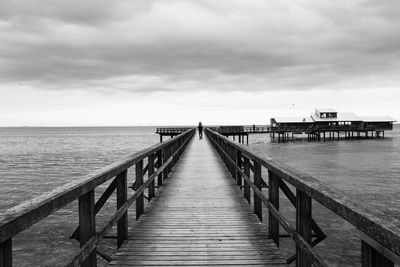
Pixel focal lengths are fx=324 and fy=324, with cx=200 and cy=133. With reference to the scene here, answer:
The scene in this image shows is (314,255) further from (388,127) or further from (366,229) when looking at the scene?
(388,127)

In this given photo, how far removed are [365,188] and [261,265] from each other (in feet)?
52.5

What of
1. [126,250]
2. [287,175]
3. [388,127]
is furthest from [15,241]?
[388,127]

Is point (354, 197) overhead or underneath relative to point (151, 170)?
overhead

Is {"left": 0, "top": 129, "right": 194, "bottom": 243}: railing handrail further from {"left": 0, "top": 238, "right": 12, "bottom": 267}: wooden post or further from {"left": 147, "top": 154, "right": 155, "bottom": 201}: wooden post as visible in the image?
{"left": 147, "top": 154, "right": 155, "bottom": 201}: wooden post

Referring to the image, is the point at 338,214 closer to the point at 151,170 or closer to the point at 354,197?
the point at 354,197

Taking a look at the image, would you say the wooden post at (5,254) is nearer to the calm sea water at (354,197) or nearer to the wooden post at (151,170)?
the calm sea water at (354,197)

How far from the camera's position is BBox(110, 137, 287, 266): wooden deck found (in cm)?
365

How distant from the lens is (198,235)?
4.46m

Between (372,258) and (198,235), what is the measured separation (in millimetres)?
2986

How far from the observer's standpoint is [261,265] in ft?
11.5

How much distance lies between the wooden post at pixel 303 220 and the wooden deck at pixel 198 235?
0.71 metres

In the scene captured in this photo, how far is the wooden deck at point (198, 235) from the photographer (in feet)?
12.0

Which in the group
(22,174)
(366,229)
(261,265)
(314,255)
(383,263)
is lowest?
(22,174)

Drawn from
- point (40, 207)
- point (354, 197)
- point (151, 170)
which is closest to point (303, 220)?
point (354, 197)
